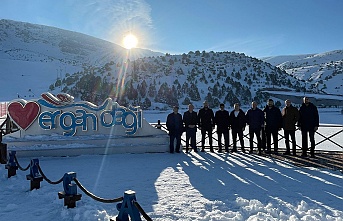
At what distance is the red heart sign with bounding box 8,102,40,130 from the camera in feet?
34.4

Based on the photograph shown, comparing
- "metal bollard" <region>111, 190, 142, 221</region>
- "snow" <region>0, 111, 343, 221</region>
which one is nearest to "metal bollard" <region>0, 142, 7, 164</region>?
"snow" <region>0, 111, 343, 221</region>

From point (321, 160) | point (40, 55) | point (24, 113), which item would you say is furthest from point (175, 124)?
point (40, 55)

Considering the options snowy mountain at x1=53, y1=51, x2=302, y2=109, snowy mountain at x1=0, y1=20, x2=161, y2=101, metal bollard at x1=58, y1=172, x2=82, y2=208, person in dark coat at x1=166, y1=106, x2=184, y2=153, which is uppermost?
snowy mountain at x1=0, y1=20, x2=161, y2=101

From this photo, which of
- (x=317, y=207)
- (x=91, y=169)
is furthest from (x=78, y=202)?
(x=317, y=207)

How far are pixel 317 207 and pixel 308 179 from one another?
192 cm

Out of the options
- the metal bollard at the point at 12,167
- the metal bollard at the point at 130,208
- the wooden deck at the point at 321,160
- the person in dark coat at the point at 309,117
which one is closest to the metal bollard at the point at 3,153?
the metal bollard at the point at 12,167

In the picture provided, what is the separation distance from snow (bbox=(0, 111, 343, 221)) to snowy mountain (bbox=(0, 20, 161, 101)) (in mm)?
42748

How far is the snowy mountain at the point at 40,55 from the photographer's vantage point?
209 ft

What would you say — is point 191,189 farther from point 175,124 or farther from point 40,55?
point 40,55

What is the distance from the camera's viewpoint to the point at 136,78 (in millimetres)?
41562

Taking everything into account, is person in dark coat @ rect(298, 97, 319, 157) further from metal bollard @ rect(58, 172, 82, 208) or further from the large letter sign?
metal bollard @ rect(58, 172, 82, 208)

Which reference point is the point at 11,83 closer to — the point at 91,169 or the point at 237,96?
the point at 237,96

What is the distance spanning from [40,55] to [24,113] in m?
127

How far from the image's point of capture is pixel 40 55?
413 feet
